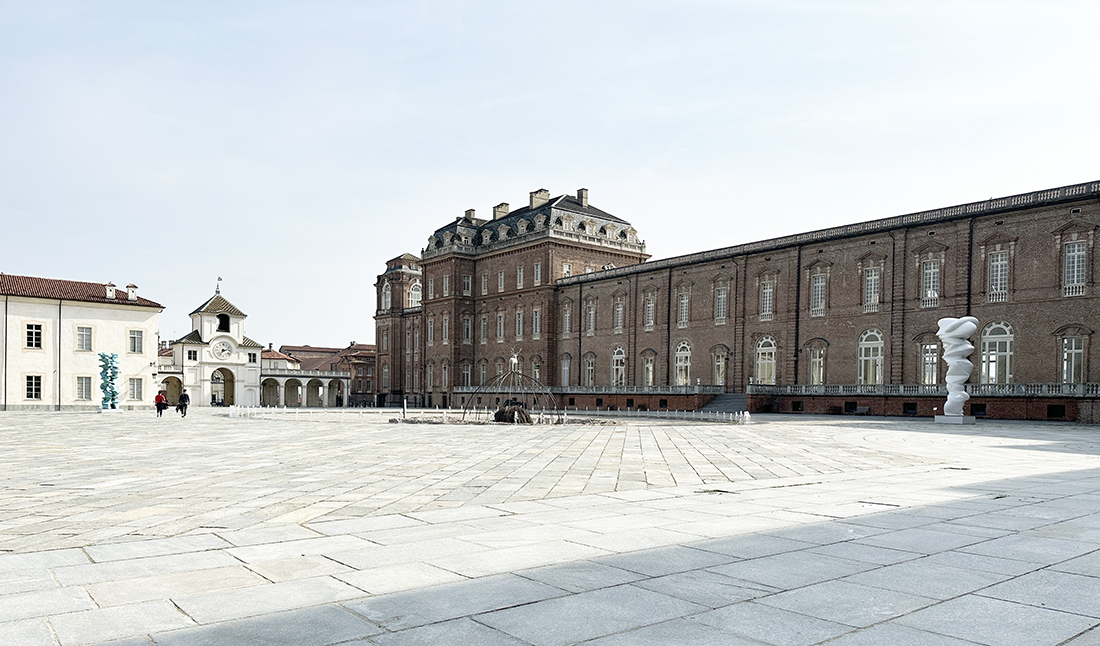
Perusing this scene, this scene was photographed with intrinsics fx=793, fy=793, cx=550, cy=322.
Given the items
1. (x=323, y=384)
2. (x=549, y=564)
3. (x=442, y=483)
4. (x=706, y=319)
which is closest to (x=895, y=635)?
(x=549, y=564)

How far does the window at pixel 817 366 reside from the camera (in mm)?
45875

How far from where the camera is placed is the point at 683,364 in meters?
54.9

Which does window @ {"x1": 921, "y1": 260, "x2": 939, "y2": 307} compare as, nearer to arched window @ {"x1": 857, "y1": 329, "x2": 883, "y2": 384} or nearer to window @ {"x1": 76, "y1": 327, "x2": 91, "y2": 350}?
arched window @ {"x1": 857, "y1": 329, "x2": 883, "y2": 384}

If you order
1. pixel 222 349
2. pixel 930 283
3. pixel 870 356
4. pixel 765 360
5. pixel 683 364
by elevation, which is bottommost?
pixel 683 364

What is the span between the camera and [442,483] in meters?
10.9

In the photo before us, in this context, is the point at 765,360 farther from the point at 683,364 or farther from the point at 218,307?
the point at 218,307

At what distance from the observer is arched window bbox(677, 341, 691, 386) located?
179 ft

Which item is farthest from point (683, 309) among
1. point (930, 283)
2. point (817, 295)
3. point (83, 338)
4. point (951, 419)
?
point (83, 338)

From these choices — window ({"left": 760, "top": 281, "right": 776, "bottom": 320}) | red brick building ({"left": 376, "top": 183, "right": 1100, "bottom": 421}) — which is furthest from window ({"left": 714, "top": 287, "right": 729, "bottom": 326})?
window ({"left": 760, "top": 281, "right": 776, "bottom": 320})

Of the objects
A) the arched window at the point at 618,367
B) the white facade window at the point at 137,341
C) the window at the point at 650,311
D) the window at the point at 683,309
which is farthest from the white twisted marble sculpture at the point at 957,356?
the white facade window at the point at 137,341

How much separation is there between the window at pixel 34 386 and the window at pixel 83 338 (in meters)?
2.80

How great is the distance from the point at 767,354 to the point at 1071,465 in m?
34.9

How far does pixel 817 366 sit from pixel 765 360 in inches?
145

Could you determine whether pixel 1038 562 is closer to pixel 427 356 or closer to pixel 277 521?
pixel 277 521
